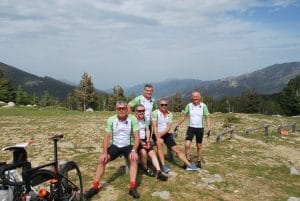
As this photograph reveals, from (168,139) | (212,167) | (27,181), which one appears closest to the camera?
(27,181)

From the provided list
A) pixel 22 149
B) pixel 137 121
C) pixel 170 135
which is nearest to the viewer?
pixel 22 149

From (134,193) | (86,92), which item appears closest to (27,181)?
(134,193)

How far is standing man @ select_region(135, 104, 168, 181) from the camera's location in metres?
12.6

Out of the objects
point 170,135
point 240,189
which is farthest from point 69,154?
point 240,189

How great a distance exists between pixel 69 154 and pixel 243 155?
7.74 m

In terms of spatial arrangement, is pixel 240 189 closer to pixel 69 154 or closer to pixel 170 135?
pixel 170 135

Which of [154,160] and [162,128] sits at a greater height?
[162,128]

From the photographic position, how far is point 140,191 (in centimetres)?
1174

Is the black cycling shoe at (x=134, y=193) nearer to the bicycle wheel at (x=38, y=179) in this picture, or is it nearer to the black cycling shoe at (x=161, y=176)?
the black cycling shoe at (x=161, y=176)

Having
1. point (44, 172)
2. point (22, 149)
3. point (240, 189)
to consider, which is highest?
point (22, 149)

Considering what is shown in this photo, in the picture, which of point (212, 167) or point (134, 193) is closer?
point (134, 193)

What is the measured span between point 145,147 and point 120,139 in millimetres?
1262

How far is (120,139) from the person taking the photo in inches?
459

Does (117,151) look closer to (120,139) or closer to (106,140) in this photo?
(120,139)
